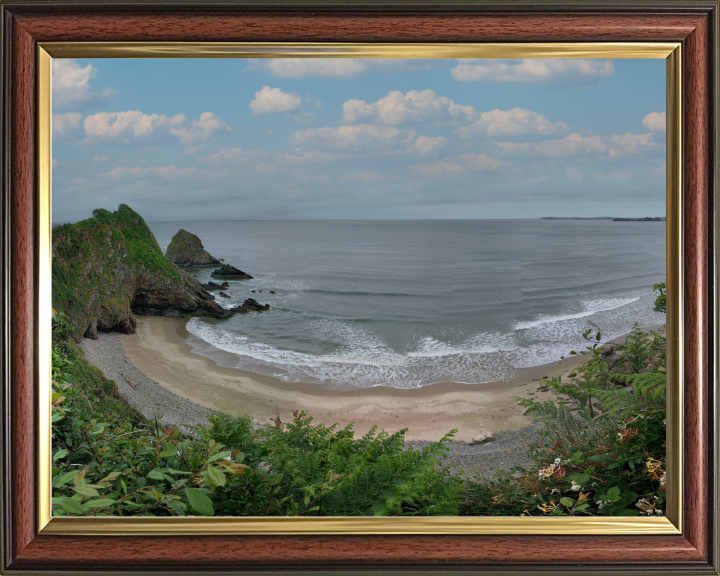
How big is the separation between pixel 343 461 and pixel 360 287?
Answer: 29.0 inches

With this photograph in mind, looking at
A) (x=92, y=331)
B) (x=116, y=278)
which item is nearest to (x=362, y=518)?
(x=92, y=331)

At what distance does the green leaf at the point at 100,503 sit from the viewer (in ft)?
5.24

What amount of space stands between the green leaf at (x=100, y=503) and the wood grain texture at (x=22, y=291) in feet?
0.71

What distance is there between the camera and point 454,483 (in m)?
1.70

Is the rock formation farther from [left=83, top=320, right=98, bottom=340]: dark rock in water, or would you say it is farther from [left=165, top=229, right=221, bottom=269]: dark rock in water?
[left=83, top=320, right=98, bottom=340]: dark rock in water

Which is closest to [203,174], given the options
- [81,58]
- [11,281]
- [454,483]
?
[81,58]

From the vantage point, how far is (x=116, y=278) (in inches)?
74.4

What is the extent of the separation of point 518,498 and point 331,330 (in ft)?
3.47

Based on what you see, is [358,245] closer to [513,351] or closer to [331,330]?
[331,330]

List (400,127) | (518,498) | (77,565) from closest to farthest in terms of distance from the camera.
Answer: (77,565) → (518,498) → (400,127)

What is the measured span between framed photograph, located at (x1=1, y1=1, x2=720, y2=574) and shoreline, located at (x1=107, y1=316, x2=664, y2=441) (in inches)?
0.5

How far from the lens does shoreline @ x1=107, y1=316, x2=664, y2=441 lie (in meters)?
1.71

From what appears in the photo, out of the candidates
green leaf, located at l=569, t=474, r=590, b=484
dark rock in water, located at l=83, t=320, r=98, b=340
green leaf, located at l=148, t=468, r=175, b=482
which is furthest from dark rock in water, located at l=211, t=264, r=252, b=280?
green leaf, located at l=569, t=474, r=590, b=484

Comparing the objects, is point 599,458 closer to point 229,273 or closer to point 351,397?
point 351,397
